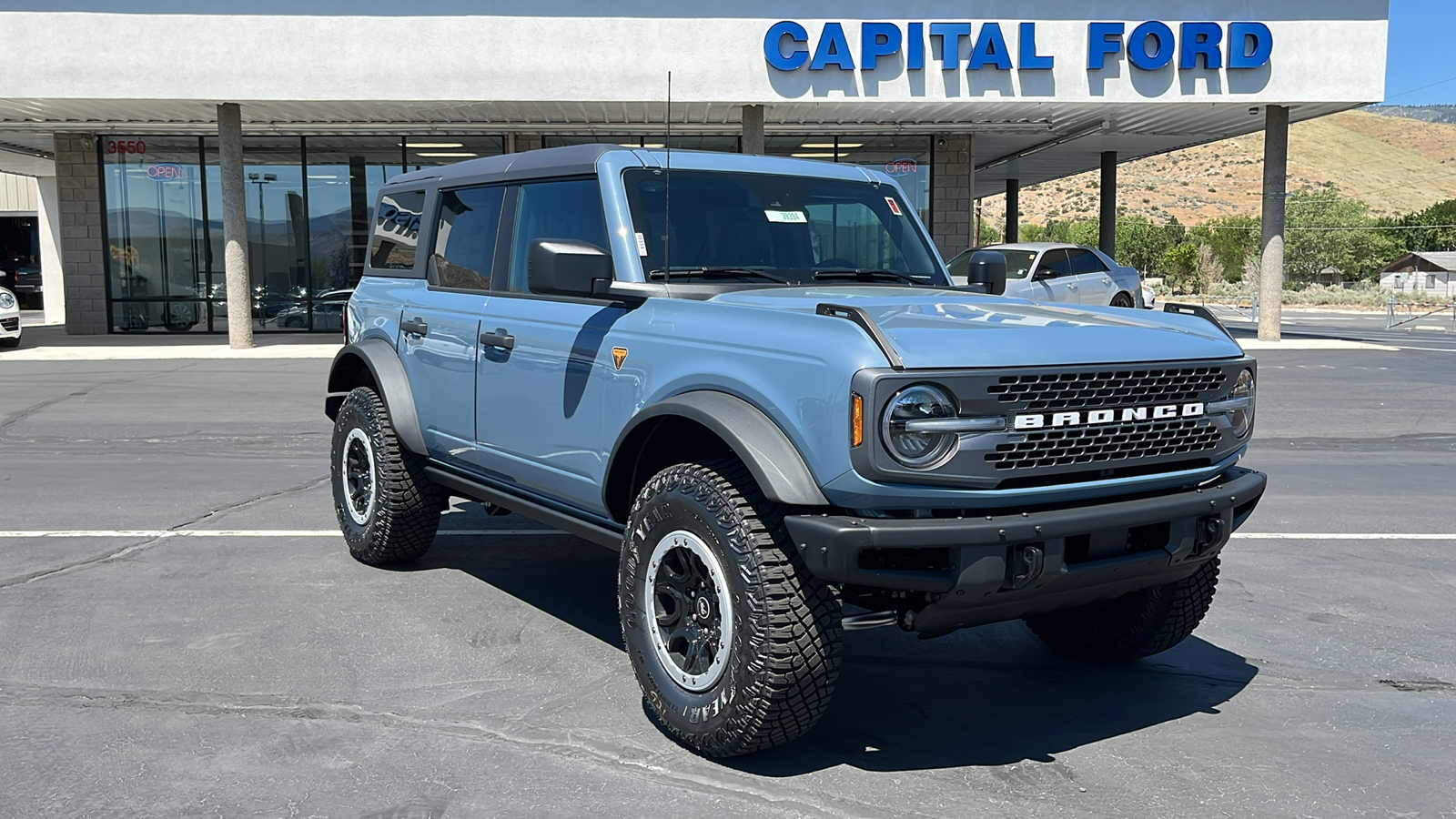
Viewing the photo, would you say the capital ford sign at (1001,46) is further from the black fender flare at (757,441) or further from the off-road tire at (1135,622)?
the black fender flare at (757,441)

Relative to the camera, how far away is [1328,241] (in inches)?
3206

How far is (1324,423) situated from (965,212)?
48.7ft

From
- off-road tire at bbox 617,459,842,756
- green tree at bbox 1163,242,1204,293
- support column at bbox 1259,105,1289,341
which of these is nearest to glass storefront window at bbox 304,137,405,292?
support column at bbox 1259,105,1289,341

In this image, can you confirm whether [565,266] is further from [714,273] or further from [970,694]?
[970,694]

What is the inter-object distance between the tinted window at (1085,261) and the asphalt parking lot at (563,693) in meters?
13.9

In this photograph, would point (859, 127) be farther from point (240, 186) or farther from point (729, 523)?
point (729, 523)

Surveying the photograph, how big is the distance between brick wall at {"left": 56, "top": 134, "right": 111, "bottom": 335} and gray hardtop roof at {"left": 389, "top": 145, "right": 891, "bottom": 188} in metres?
24.5

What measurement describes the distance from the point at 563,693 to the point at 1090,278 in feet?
61.2

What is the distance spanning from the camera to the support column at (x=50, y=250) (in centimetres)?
3447

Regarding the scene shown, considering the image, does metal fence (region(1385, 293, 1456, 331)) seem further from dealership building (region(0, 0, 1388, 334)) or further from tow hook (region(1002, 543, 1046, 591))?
tow hook (region(1002, 543, 1046, 591))

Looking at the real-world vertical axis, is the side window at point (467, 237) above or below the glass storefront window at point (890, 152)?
below

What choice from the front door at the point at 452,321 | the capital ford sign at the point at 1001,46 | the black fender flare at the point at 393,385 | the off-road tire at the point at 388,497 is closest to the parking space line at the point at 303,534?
the off-road tire at the point at 388,497

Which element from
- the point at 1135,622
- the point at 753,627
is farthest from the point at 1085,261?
the point at 753,627

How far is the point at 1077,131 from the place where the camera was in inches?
1034
